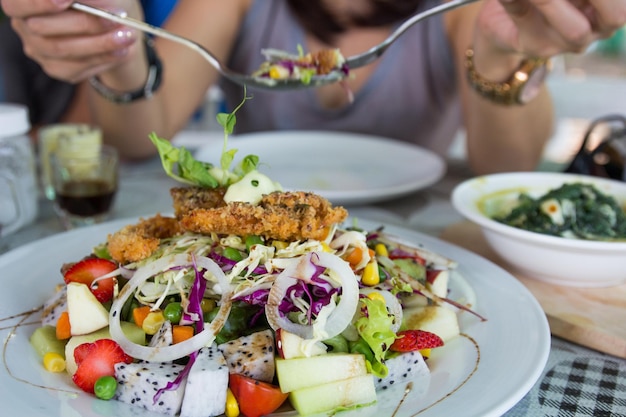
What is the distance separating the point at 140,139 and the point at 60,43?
117 centimetres

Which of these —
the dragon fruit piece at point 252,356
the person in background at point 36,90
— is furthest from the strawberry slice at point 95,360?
the person in background at point 36,90

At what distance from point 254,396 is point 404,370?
33 cm

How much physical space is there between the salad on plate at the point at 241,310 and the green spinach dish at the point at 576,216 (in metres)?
0.50

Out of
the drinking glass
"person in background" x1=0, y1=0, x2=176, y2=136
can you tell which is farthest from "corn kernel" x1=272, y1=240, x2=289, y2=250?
"person in background" x1=0, y1=0, x2=176, y2=136

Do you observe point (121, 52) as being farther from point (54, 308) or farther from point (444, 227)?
point (444, 227)

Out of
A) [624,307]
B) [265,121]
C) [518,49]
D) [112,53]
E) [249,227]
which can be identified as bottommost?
[265,121]

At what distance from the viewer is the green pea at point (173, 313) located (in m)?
1.31

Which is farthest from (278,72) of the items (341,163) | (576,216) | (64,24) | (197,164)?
(341,163)

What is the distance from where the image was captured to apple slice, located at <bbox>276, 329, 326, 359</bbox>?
1182 mm

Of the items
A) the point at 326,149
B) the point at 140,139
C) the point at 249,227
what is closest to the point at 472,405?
the point at 249,227

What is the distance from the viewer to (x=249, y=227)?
1399mm

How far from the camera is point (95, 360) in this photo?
1.20m

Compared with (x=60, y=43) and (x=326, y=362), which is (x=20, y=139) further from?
(x=326, y=362)

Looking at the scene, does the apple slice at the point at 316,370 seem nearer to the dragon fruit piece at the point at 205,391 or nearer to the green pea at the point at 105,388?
the dragon fruit piece at the point at 205,391
